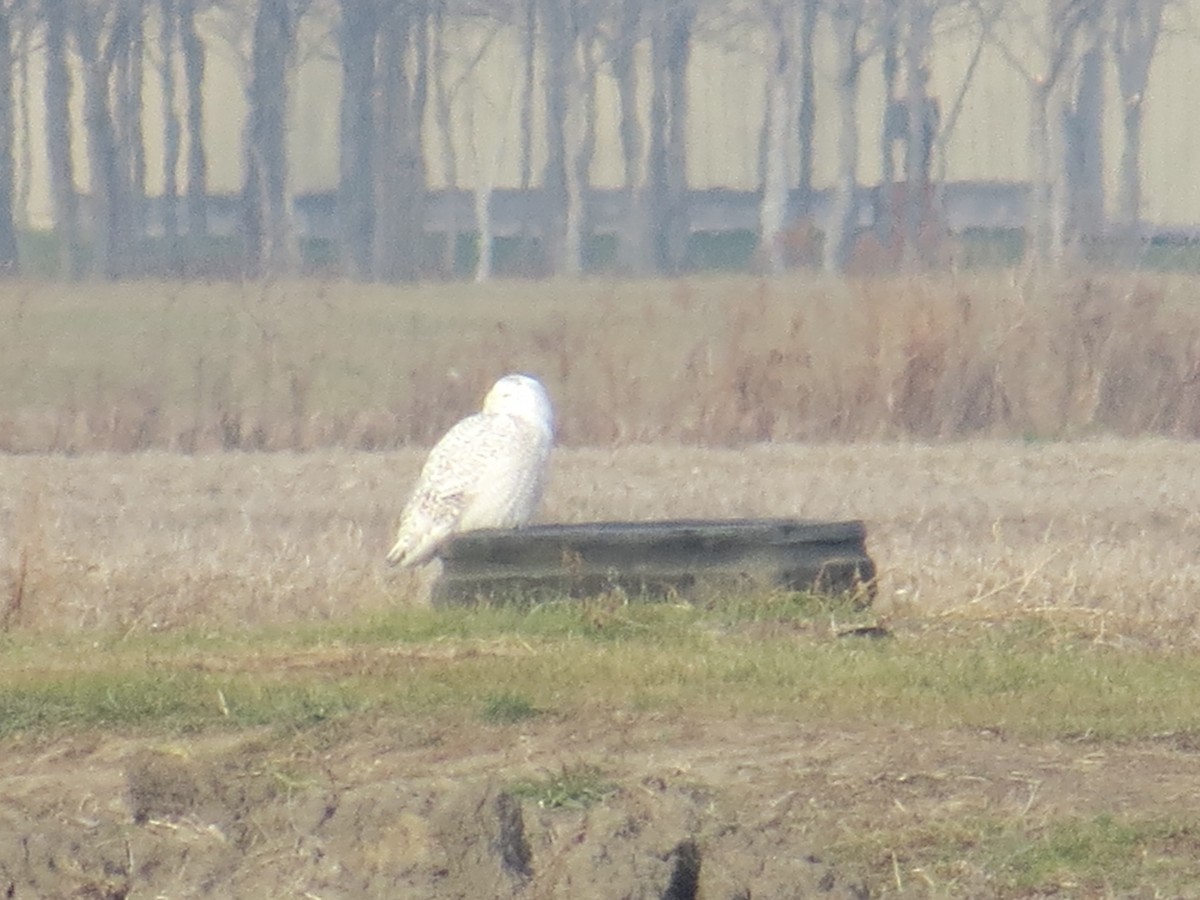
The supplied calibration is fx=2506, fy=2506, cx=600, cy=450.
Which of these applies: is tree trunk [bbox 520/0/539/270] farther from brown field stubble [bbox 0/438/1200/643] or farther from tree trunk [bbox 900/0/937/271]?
brown field stubble [bbox 0/438/1200/643]

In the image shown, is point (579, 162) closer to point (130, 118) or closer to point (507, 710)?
point (130, 118)

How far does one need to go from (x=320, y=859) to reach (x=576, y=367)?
45.7ft

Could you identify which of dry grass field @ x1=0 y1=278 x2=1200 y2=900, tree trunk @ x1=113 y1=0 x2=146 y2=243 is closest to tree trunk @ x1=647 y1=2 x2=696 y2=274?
tree trunk @ x1=113 y1=0 x2=146 y2=243

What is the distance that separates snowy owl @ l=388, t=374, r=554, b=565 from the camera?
10.1m

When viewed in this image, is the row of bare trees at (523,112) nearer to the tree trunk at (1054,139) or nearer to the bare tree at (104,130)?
the bare tree at (104,130)

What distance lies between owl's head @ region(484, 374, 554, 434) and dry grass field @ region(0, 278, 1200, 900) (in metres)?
0.86

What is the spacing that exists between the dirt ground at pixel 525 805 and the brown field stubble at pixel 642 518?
226 cm

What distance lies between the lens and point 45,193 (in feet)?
193

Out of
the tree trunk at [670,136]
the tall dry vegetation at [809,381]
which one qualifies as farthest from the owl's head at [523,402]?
the tree trunk at [670,136]

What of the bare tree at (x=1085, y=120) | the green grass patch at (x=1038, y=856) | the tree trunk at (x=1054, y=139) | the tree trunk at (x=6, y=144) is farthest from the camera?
the bare tree at (x=1085, y=120)

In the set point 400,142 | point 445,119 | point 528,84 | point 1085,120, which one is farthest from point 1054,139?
point 445,119

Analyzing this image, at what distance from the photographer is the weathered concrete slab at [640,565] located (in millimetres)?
9078

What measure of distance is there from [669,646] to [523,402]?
7.31ft

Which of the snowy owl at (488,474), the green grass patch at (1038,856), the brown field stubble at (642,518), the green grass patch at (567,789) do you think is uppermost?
the snowy owl at (488,474)
